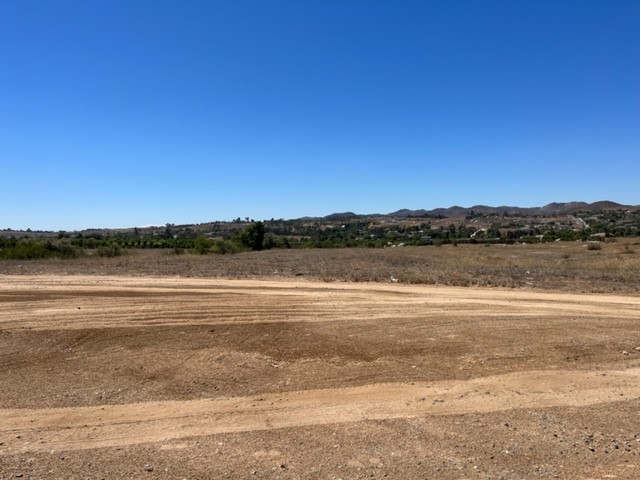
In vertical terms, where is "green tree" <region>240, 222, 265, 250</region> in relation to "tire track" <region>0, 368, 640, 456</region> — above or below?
above

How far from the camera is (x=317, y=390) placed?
8523 mm

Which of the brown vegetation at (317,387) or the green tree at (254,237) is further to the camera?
the green tree at (254,237)

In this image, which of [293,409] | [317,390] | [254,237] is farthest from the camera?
[254,237]

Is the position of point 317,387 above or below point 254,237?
below

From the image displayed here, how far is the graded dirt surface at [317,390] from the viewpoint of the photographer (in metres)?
6.00

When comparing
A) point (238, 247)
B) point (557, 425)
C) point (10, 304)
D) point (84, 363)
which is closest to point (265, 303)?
point (84, 363)

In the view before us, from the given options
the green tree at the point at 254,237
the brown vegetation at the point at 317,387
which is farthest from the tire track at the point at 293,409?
the green tree at the point at 254,237

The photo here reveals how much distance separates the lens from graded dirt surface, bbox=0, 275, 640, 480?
6.00 metres

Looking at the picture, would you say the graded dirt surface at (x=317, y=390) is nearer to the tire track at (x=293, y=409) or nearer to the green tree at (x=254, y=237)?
the tire track at (x=293, y=409)

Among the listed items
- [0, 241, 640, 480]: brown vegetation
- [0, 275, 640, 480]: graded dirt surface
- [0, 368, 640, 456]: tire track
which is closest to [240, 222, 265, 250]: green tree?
[0, 241, 640, 480]: brown vegetation

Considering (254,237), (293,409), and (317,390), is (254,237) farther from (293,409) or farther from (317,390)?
(293,409)

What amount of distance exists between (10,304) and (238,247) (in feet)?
146

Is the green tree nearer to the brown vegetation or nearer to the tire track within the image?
the brown vegetation

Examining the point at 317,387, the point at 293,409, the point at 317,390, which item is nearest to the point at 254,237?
the point at 317,387
